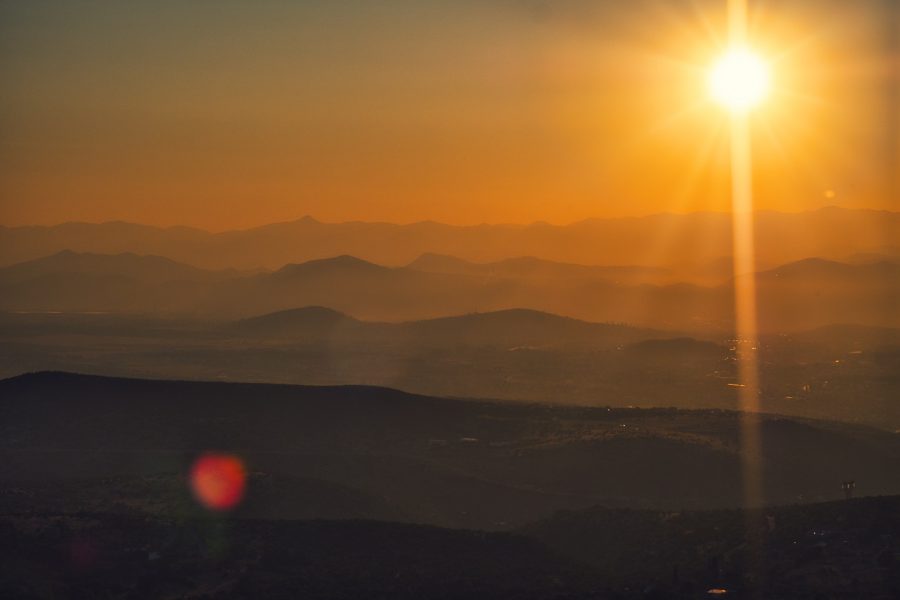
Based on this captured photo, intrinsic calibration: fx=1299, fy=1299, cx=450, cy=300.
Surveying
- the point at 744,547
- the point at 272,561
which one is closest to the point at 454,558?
the point at 272,561

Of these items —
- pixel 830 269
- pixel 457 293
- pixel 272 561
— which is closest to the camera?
pixel 272 561

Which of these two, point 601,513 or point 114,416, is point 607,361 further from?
point 601,513

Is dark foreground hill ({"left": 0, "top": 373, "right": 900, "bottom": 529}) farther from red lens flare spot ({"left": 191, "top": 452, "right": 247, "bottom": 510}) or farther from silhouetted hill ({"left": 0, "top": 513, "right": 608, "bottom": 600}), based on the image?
silhouetted hill ({"left": 0, "top": 513, "right": 608, "bottom": 600})

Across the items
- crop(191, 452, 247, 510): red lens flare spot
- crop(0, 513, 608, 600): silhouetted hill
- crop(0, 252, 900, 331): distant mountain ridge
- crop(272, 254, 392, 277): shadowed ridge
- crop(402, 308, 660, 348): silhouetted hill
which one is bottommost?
crop(0, 513, 608, 600): silhouetted hill

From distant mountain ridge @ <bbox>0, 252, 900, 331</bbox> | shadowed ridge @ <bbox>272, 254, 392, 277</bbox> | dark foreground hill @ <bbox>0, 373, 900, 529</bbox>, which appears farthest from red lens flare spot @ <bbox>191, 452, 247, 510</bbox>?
shadowed ridge @ <bbox>272, 254, 392, 277</bbox>

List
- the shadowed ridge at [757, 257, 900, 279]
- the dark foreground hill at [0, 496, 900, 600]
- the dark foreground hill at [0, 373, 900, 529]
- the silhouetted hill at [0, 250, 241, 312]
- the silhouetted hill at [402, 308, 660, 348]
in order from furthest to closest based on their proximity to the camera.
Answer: the silhouetted hill at [0, 250, 241, 312]
the shadowed ridge at [757, 257, 900, 279]
the silhouetted hill at [402, 308, 660, 348]
the dark foreground hill at [0, 373, 900, 529]
the dark foreground hill at [0, 496, 900, 600]

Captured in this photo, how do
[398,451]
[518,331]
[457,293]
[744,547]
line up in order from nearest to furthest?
[744,547]
[398,451]
[518,331]
[457,293]

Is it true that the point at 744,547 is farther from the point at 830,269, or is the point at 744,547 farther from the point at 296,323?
the point at 830,269
